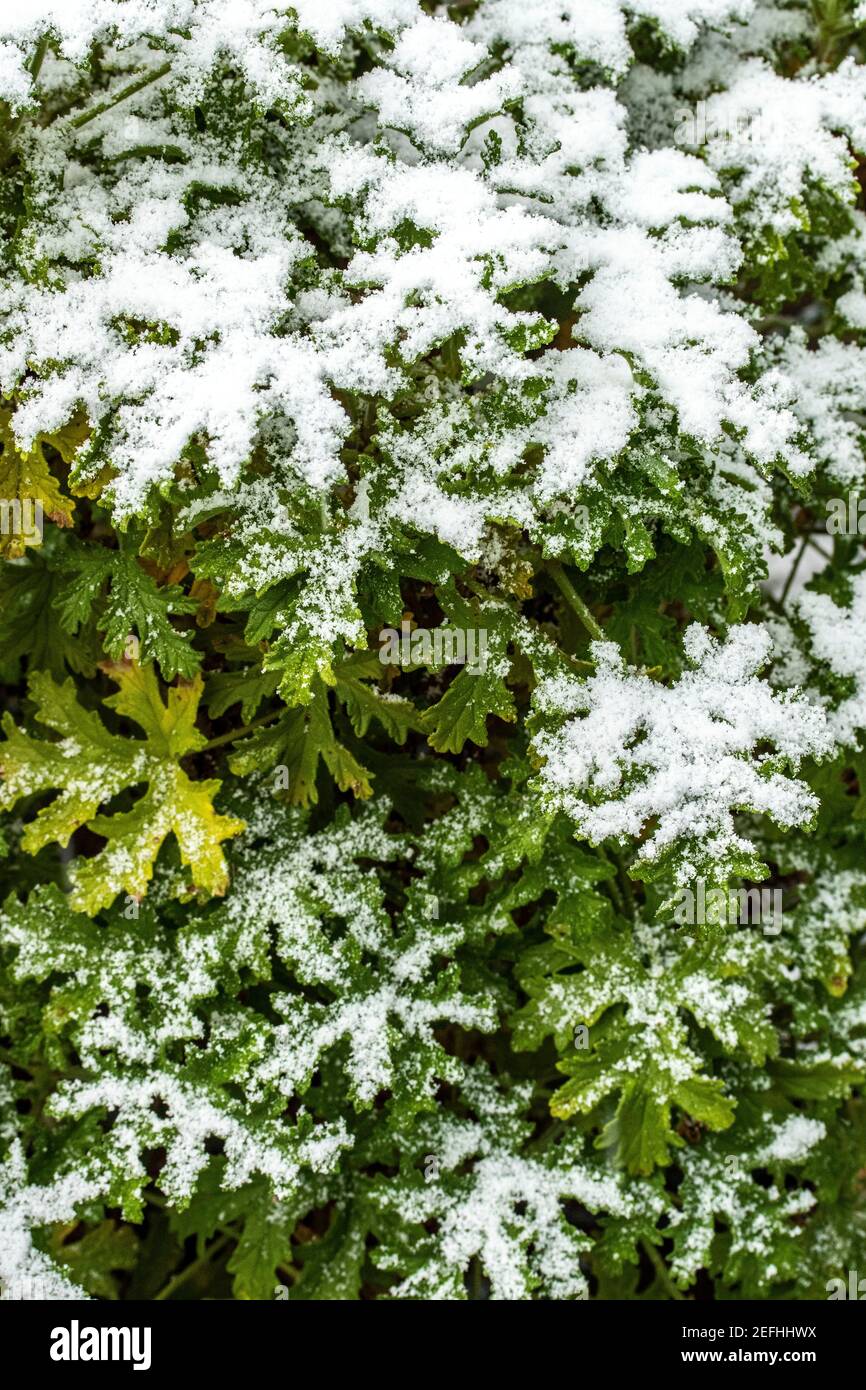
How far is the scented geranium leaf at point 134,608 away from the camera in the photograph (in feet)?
6.64

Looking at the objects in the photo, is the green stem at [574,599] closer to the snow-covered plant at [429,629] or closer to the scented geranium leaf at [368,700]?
the snow-covered plant at [429,629]

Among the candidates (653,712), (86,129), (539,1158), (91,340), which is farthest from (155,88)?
(539,1158)

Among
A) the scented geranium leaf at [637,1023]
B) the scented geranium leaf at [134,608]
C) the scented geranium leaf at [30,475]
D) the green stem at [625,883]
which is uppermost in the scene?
the scented geranium leaf at [30,475]

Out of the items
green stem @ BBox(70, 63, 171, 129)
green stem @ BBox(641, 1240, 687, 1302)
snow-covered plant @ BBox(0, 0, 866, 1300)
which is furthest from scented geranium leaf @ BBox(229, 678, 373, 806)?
green stem @ BBox(641, 1240, 687, 1302)

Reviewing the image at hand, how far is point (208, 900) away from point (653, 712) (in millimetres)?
913

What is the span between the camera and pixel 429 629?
2.19 meters

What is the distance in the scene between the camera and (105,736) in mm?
2229

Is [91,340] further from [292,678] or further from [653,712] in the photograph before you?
[653,712]

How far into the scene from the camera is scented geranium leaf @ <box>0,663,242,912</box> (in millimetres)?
2076

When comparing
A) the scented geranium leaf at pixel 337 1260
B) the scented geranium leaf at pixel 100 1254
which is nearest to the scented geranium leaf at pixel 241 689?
the scented geranium leaf at pixel 337 1260

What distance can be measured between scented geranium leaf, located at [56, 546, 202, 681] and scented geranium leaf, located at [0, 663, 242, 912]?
9cm

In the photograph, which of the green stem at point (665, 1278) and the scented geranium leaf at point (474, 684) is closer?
the scented geranium leaf at point (474, 684)

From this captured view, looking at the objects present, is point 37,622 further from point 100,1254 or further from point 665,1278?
point 665,1278

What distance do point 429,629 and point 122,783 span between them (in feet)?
2.07
